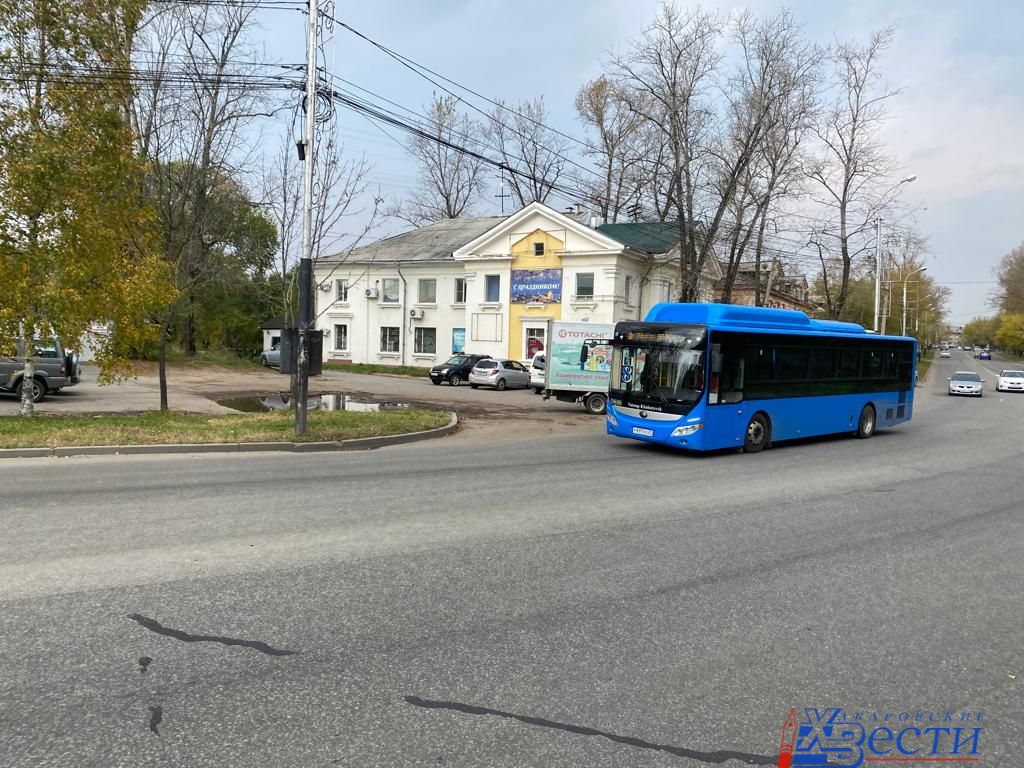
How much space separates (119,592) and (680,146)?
32889 millimetres

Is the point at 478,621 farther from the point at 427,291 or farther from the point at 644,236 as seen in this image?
the point at 427,291

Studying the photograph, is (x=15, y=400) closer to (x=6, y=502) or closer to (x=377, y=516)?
(x=6, y=502)

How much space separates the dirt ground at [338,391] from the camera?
18.8m

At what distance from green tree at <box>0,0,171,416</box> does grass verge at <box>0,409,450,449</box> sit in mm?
1686

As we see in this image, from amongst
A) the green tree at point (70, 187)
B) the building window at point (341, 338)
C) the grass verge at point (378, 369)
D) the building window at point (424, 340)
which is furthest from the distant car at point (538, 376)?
the building window at point (341, 338)

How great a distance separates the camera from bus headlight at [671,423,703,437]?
1370 cm

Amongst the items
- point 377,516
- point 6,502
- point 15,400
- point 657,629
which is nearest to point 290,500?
point 377,516

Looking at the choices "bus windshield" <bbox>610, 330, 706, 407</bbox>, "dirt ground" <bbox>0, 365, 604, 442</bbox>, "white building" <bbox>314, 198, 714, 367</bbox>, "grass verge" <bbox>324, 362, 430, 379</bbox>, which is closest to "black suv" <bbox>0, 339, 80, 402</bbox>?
"dirt ground" <bbox>0, 365, 604, 442</bbox>

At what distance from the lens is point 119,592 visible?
199 inches

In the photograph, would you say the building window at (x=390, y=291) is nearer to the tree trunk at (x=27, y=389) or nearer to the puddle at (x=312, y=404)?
the puddle at (x=312, y=404)

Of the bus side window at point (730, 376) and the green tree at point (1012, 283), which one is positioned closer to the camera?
the bus side window at point (730, 376)

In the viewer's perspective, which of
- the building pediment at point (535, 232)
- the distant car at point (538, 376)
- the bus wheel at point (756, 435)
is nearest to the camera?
the bus wheel at point (756, 435)

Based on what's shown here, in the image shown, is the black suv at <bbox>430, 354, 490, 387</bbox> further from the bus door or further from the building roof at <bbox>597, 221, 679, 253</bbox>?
the bus door

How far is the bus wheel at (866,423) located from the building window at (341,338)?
3635 cm
